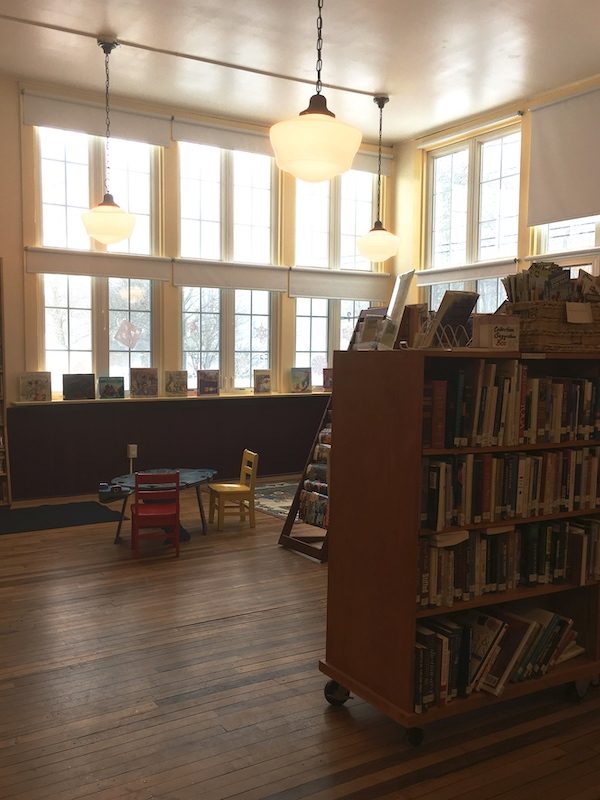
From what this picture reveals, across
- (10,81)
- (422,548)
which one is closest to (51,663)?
(422,548)

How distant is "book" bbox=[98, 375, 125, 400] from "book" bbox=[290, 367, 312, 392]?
2.38 metres

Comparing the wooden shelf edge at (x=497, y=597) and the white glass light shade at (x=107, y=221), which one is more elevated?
the white glass light shade at (x=107, y=221)

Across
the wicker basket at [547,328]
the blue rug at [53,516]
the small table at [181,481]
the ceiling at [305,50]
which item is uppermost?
the ceiling at [305,50]

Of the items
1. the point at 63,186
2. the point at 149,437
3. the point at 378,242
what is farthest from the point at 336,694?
the point at 63,186

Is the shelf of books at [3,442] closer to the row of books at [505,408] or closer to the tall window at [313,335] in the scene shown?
the tall window at [313,335]

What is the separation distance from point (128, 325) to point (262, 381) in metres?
1.89

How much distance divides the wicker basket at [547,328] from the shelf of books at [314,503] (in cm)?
289

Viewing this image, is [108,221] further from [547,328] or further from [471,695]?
[471,695]

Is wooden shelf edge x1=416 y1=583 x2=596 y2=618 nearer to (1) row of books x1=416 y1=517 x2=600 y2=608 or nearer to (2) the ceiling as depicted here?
(1) row of books x1=416 y1=517 x2=600 y2=608

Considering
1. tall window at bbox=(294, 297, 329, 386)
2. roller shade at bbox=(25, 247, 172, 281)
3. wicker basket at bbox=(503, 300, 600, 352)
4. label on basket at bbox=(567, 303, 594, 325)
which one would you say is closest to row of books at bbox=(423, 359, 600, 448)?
wicker basket at bbox=(503, 300, 600, 352)

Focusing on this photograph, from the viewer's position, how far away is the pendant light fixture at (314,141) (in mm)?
4457

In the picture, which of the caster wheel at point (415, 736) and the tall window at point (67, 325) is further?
the tall window at point (67, 325)

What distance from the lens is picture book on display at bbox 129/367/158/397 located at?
8781 millimetres

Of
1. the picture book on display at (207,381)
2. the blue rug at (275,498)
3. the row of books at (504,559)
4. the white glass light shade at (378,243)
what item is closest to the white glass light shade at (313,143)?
the row of books at (504,559)
